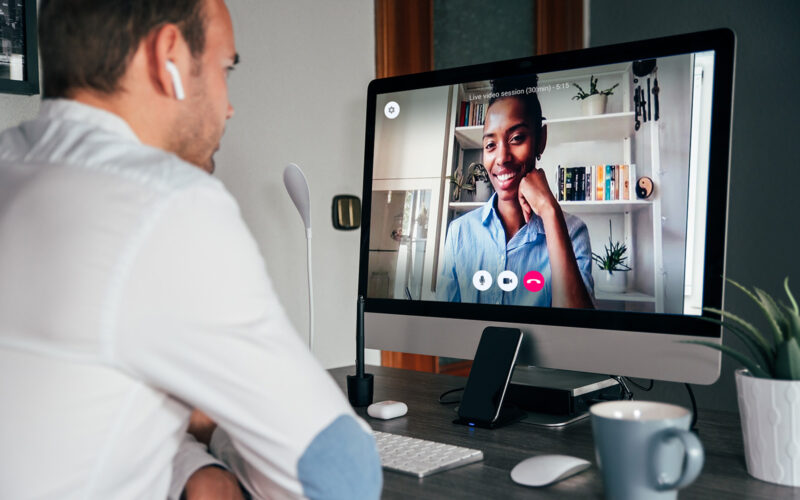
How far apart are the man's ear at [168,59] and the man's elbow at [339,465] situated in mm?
391

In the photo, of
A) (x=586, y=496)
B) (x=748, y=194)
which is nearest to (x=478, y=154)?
(x=586, y=496)

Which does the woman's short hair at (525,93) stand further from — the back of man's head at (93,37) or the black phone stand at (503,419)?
the back of man's head at (93,37)

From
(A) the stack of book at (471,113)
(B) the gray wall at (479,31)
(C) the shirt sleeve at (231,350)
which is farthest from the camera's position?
(B) the gray wall at (479,31)

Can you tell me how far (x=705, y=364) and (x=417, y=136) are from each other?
0.62 metres

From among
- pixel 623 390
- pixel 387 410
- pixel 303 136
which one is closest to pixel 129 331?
pixel 387 410

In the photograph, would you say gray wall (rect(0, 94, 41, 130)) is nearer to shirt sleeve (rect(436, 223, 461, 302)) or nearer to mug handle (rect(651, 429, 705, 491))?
shirt sleeve (rect(436, 223, 461, 302))

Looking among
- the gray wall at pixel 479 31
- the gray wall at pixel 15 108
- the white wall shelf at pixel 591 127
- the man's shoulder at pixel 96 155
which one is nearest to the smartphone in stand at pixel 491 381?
the white wall shelf at pixel 591 127

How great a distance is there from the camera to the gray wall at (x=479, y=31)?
254 centimetres

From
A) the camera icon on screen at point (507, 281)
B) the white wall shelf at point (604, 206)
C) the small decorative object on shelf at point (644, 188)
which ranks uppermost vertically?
the small decorative object on shelf at point (644, 188)

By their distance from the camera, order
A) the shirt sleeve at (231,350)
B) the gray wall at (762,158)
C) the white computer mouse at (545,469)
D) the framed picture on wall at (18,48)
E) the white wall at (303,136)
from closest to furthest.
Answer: the shirt sleeve at (231,350), the white computer mouse at (545,469), the framed picture on wall at (18,48), the white wall at (303,136), the gray wall at (762,158)

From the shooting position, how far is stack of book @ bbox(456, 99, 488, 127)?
1.17 meters

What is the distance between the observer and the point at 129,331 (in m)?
0.56

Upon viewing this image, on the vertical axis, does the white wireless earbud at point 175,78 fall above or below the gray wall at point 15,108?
below

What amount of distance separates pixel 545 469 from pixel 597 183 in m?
0.45
